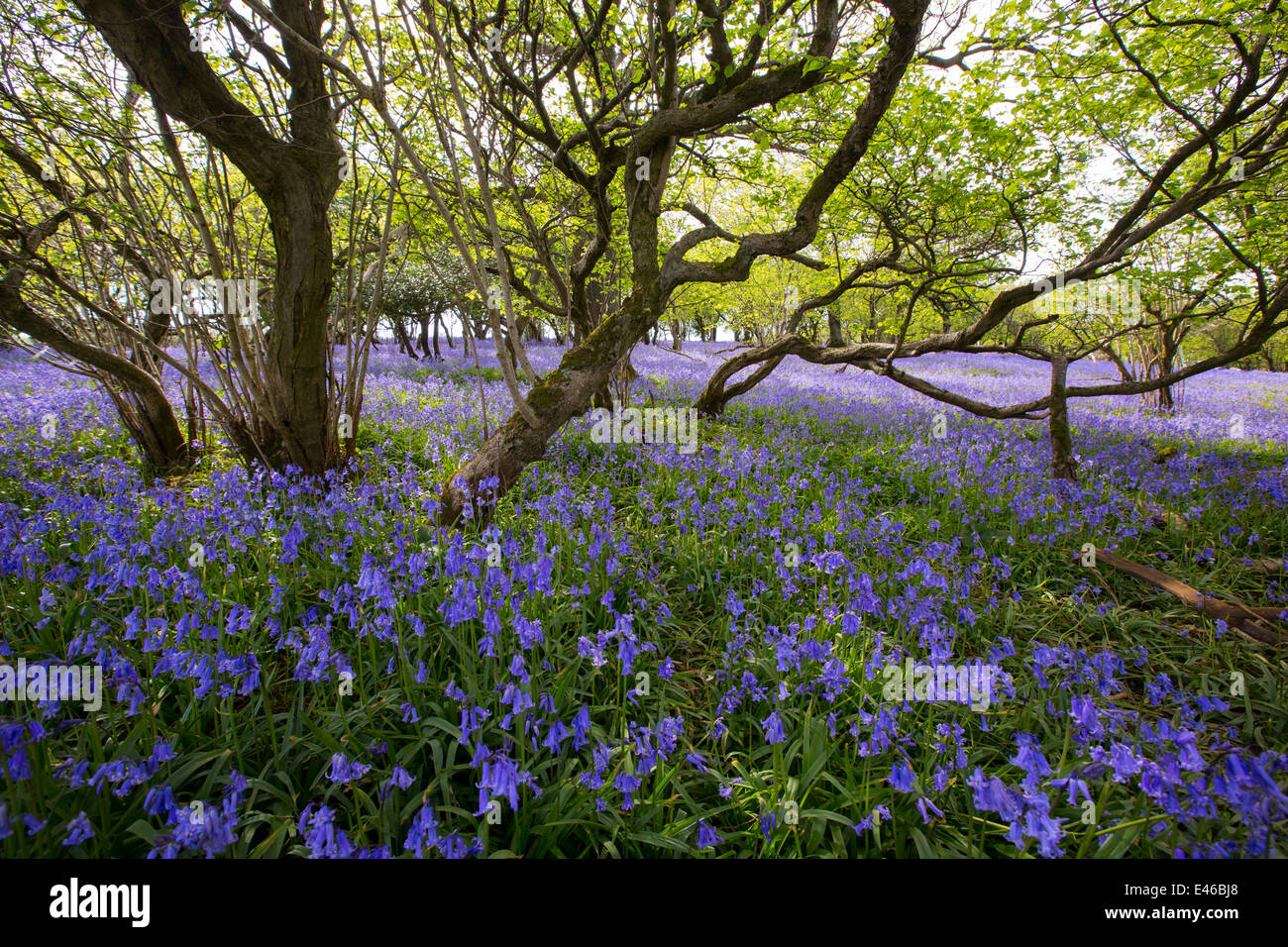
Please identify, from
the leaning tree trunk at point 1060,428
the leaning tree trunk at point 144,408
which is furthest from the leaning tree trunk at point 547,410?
the leaning tree trunk at point 1060,428

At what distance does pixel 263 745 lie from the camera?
87.8 inches

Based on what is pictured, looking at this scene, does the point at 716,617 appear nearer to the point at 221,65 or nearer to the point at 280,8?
the point at 280,8

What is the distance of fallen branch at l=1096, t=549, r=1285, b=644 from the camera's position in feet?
11.4

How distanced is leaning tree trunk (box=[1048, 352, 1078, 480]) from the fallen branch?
2.37 m

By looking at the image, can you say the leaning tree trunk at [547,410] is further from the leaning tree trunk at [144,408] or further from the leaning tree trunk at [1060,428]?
the leaning tree trunk at [1060,428]

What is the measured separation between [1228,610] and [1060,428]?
10.1 feet

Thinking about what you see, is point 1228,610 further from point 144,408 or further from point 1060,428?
point 144,408

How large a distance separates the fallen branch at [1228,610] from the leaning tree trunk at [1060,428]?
2372mm

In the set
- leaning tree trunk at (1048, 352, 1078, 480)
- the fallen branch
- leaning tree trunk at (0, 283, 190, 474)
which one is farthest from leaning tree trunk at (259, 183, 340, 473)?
leaning tree trunk at (1048, 352, 1078, 480)

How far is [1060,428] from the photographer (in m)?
6.18

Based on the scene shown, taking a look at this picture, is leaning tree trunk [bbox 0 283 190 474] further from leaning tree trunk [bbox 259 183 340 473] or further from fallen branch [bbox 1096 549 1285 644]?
fallen branch [bbox 1096 549 1285 644]

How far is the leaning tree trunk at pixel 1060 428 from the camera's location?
19.9 feet
